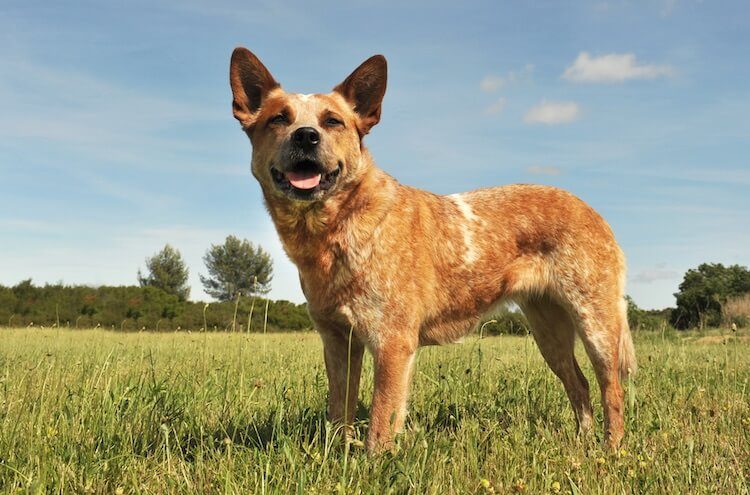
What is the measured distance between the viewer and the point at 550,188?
588 centimetres

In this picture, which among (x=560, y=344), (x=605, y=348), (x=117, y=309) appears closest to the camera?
(x=605, y=348)

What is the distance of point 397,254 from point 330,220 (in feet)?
1.79

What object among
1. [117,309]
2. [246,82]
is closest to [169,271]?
[117,309]

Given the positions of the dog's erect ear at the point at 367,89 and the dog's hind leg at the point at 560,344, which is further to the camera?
the dog's hind leg at the point at 560,344

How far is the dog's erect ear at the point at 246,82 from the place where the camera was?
16.0 feet

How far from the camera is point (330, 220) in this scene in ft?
14.9

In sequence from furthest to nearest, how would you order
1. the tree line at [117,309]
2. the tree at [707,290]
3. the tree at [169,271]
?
the tree at [169,271]
the tree at [707,290]
the tree line at [117,309]

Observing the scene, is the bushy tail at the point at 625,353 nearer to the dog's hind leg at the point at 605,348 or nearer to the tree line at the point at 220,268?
the dog's hind leg at the point at 605,348

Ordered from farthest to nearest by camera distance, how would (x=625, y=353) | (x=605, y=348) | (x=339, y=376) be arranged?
(x=625, y=353) → (x=605, y=348) → (x=339, y=376)

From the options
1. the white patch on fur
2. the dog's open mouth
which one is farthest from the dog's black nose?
the white patch on fur

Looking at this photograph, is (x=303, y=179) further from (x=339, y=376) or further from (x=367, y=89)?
(x=339, y=376)

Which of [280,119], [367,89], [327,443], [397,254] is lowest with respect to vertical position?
[327,443]

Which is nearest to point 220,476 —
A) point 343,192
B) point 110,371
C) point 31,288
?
point 343,192

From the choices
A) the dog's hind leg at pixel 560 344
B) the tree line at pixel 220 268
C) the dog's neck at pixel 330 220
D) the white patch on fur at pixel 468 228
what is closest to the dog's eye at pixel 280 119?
the dog's neck at pixel 330 220
